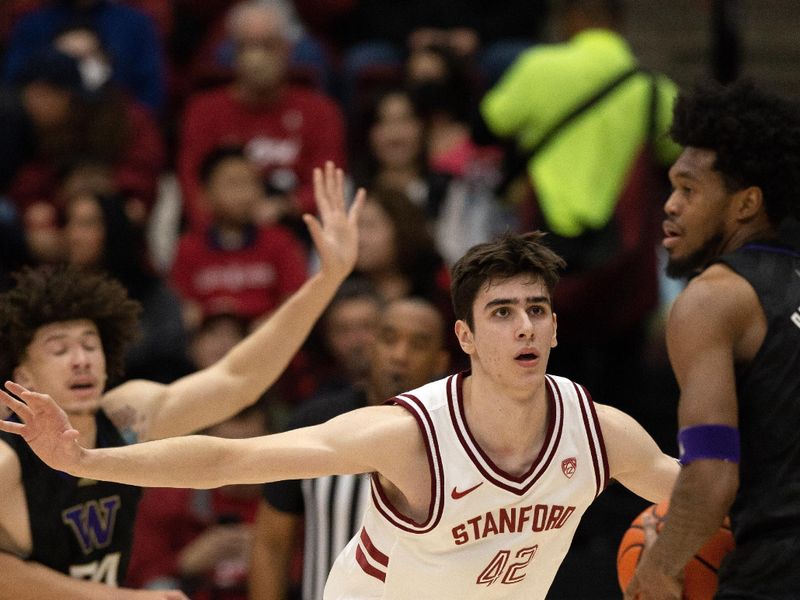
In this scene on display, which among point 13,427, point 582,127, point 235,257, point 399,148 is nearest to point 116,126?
point 235,257

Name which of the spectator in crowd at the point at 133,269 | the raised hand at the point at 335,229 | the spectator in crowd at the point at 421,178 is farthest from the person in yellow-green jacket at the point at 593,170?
the spectator in crowd at the point at 133,269

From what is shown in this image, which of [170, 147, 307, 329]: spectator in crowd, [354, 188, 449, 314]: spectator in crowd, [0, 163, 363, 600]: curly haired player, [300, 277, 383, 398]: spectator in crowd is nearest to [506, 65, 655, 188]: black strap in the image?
[354, 188, 449, 314]: spectator in crowd

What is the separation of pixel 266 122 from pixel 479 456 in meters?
4.77

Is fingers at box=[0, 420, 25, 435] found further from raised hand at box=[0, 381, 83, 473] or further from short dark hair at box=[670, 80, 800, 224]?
short dark hair at box=[670, 80, 800, 224]

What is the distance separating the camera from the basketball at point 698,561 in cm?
461

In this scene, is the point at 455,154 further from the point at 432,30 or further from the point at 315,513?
the point at 315,513

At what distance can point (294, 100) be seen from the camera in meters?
8.88

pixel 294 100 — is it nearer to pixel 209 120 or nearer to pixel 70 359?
pixel 209 120

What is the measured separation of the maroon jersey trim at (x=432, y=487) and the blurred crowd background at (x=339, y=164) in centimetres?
149

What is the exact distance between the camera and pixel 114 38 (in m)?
9.09

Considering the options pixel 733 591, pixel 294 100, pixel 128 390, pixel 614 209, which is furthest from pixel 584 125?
pixel 733 591

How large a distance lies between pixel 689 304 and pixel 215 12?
245 inches

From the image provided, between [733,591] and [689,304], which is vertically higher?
[689,304]

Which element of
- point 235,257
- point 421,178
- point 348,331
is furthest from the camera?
point 421,178
